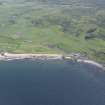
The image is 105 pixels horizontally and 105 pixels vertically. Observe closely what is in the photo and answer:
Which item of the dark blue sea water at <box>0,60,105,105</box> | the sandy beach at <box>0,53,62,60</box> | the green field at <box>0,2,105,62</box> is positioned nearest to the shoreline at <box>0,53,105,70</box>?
the sandy beach at <box>0,53,62,60</box>

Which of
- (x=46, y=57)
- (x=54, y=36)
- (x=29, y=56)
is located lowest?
(x=46, y=57)

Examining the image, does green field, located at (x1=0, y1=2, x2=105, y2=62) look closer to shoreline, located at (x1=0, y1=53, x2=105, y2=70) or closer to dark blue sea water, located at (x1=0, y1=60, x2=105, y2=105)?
shoreline, located at (x1=0, y1=53, x2=105, y2=70)

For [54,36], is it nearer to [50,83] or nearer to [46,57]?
[46,57]

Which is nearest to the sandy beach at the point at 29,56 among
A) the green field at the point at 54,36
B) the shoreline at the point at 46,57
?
A: the shoreline at the point at 46,57

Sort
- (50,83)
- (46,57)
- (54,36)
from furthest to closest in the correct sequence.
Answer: (54,36) < (46,57) < (50,83)

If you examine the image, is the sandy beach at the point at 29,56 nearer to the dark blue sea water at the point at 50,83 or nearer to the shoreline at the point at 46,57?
the shoreline at the point at 46,57

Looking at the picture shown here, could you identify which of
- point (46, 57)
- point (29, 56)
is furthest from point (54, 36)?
point (29, 56)

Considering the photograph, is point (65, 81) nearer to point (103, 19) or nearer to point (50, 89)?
point (50, 89)

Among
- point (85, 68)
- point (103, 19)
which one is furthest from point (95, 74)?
point (103, 19)
